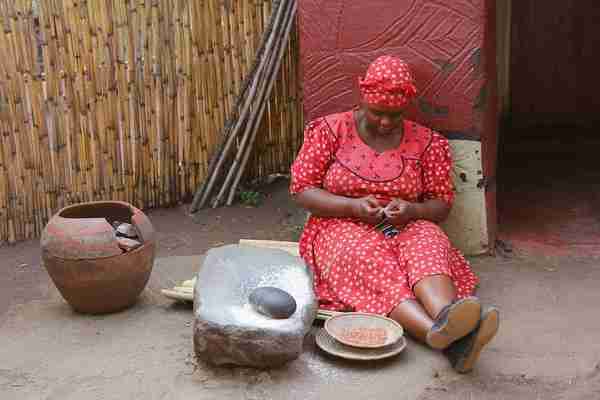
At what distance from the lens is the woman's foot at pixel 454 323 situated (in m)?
2.76

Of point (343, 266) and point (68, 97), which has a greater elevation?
point (68, 97)

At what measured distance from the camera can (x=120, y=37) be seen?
473 cm

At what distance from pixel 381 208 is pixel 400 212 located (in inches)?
3.4

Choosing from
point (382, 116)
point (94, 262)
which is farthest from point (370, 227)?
point (94, 262)

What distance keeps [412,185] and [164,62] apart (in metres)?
2.05

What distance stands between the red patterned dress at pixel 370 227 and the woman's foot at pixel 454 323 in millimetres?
384

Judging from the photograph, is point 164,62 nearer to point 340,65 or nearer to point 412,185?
point 340,65

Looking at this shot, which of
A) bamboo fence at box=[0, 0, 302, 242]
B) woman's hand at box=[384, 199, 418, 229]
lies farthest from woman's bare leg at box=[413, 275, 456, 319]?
bamboo fence at box=[0, 0, 302, 242]

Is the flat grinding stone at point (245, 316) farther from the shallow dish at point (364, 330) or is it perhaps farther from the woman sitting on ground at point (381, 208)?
the woman sitting on ground at point (381, 208)

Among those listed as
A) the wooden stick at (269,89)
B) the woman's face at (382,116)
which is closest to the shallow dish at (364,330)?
the woman's face at (382,116)

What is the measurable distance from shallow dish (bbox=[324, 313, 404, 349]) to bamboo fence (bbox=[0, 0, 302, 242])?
7.30ft

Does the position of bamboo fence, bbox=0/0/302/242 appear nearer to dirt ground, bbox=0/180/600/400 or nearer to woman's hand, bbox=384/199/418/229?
dirt ground, bbox=0/180/600/400

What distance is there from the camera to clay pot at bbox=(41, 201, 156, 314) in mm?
3318

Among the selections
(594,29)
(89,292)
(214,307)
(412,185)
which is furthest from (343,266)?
(594,29)
